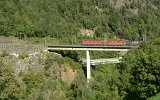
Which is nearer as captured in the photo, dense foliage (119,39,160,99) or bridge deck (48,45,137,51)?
dense foliage (119,39,160,99)

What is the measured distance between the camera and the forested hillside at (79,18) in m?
96.1

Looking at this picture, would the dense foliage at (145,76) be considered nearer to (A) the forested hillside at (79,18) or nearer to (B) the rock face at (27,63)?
(B) the rock face at (27,63)

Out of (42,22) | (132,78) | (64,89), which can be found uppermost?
(42,22)

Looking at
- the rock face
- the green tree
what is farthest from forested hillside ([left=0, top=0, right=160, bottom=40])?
the green tree

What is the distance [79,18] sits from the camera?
411 feet

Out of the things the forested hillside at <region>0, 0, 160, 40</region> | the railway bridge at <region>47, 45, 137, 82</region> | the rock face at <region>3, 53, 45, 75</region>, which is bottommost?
the rock face at <region>3, 53, 45, 75</region>

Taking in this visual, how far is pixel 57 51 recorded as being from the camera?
7312 cm

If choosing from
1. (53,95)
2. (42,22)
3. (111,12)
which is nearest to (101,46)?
(53,95)

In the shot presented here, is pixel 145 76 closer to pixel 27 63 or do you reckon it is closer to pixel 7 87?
pixel 7 87

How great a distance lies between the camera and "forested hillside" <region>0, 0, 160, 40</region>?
96.1m

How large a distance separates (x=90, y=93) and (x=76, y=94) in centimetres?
247

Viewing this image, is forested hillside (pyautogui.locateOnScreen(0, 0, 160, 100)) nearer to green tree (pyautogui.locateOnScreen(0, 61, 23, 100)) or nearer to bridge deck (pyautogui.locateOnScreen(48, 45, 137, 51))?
green tree (pyautogui.locateOnScreen(0, 61, 23, 100))

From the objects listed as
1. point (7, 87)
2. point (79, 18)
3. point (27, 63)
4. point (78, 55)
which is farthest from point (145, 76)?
point (79, 18)

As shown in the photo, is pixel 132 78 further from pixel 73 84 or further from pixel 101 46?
pixel 101 46
